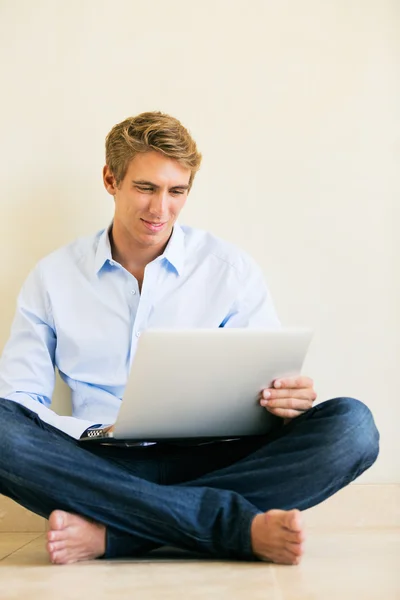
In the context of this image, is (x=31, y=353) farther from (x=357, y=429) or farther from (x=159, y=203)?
(x=357, y=429)

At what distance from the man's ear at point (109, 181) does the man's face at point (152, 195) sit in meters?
0.07

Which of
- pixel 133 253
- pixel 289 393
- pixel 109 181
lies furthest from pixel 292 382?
pixel 109 181

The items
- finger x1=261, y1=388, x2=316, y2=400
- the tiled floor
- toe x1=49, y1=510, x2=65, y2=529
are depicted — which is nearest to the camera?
the tiled floor

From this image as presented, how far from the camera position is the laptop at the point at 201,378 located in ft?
5.33

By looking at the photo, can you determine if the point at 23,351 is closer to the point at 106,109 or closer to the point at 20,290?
the point at 20,290

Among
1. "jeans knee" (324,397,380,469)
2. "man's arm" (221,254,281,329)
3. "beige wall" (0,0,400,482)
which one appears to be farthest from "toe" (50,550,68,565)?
"beige wall" (0,0,400,482)

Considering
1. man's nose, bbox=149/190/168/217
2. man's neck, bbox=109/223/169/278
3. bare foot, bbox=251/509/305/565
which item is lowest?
bare foot, bbox=251/509/305/565

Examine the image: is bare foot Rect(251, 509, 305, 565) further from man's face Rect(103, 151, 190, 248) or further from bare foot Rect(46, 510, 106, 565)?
man's face Rect(103, 151, 190, 248)

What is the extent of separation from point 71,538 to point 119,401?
51cm

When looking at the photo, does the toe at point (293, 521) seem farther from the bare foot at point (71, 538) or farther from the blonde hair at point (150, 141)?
the blonde hair at point (150, 141)

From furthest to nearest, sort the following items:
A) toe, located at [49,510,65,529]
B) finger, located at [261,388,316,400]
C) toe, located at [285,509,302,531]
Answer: finger, located at [261,388,316,400] → toe, located at [49,510,65,529] → toe, located at [285,509,302,531]

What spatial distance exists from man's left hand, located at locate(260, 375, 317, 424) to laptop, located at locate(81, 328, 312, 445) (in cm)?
2

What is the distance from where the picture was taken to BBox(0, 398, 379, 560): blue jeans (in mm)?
1685

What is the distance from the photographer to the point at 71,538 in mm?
1690
